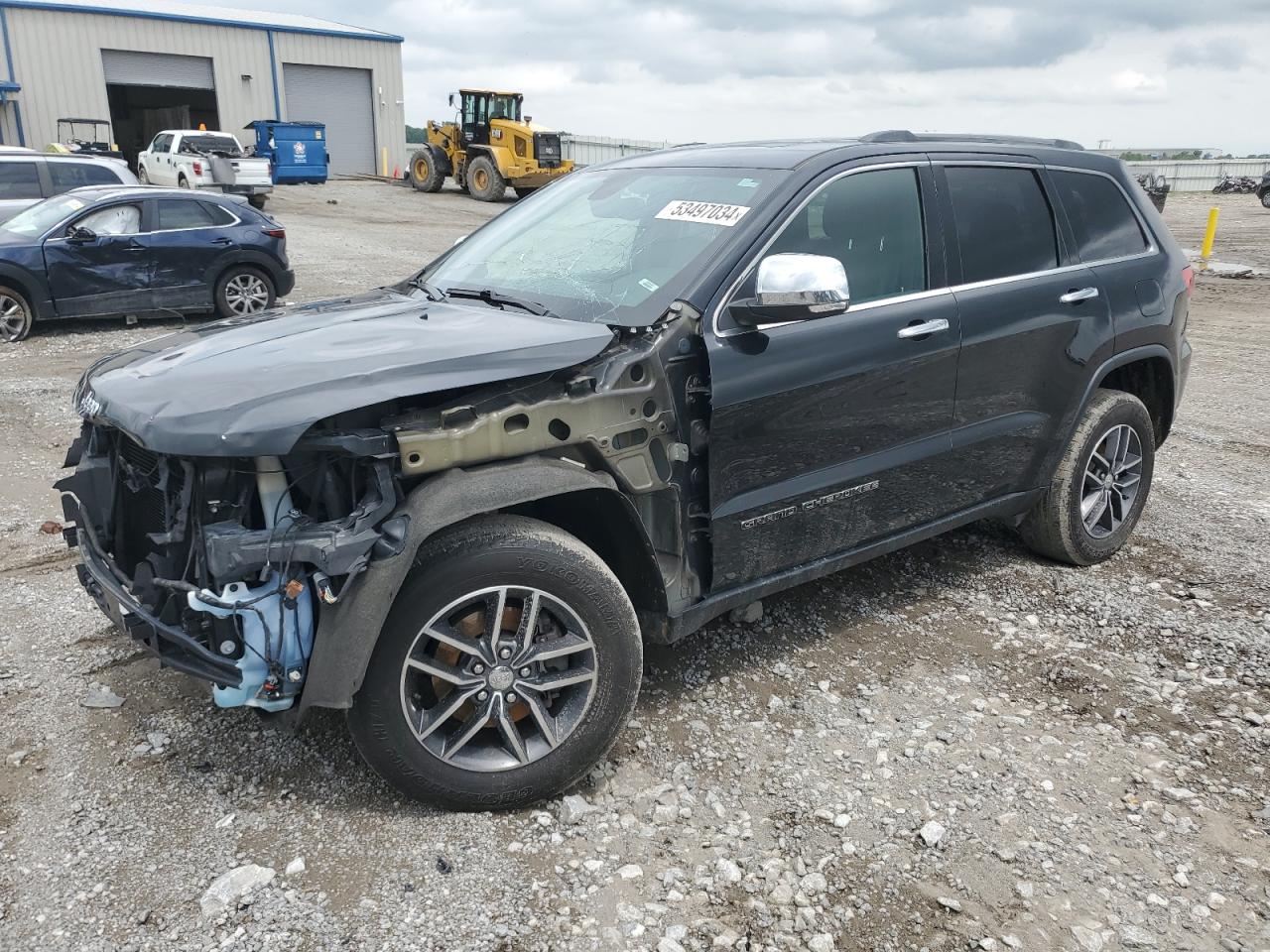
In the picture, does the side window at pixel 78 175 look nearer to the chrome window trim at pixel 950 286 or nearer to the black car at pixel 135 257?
the black car at pixel 135 257

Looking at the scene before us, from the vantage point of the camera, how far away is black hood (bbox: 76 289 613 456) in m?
2.52

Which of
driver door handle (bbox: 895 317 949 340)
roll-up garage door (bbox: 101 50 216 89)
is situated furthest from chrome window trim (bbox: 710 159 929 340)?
roll-up garage door (bbox: 101 50 216 89)

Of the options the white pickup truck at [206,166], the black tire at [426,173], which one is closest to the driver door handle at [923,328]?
the white pickup truck at [206,166]

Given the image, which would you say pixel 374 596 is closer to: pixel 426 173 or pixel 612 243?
pixel 612 243

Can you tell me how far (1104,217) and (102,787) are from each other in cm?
458

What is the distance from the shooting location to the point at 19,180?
12.6 metres

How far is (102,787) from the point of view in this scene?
3.05 metres

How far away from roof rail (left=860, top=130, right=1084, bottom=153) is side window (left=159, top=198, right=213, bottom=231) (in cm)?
912

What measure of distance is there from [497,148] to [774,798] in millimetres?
25798

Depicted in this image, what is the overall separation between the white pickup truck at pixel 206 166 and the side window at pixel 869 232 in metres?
21.8

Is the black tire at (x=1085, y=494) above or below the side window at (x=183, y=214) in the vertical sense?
below

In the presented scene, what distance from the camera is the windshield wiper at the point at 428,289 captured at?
376cm

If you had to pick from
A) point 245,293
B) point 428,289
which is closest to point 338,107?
point 245,293

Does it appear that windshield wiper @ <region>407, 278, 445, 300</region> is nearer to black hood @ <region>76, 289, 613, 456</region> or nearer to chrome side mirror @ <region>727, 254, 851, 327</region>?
black hood @ <region>76, 289, 613, 456</region>
